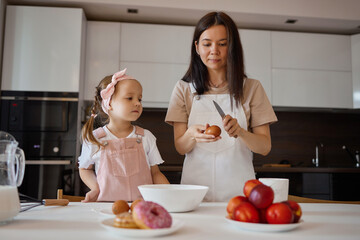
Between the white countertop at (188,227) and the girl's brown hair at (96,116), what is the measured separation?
1.55 feet

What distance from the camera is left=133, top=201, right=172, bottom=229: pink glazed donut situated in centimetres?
55

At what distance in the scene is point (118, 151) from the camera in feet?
4.33

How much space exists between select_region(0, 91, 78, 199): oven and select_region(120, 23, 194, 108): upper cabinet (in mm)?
582

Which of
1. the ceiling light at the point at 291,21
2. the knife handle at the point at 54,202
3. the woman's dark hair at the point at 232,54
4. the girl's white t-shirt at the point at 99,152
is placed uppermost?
the ceiling light at the point at 291,21

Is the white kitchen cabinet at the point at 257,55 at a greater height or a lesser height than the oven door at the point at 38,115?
greater

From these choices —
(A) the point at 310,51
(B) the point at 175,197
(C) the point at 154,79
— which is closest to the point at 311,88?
(A) the point at 310,51

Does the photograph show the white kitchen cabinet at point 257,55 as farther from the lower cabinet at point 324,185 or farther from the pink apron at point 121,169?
the pink apron at point 121,169

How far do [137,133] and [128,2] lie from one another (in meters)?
1.66

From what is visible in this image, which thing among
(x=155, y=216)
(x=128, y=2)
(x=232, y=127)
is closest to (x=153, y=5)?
(x=128, y=2)

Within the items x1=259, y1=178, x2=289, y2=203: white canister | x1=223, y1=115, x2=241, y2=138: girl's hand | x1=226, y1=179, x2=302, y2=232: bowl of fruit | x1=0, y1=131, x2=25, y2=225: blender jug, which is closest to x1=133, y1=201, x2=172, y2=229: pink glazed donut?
x1=226, y1=179, x2=302, y2=232: bowl of fruit

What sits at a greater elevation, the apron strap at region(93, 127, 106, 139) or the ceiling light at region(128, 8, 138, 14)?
the ceiling light at region(128, 8, 138, 14)

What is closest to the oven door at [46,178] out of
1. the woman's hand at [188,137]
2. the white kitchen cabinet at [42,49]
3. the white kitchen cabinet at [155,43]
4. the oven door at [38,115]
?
the oven door at [38,115]

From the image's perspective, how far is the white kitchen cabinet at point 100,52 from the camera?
9.43ft

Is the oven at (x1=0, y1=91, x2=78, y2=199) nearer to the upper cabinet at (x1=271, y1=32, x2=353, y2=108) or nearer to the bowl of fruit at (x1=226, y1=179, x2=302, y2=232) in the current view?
the upper cabinet at (x1=271, y1=32, x2=353, y2=108)
